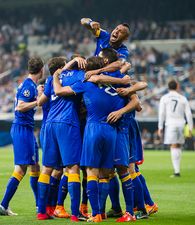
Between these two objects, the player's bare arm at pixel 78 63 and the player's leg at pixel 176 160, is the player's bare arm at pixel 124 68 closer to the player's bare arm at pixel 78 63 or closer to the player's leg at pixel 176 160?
the player's bare arm at pixel 78 63

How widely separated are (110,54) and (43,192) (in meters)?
2.14

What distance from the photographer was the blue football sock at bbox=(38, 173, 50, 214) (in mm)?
10938

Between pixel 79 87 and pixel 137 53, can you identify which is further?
pixel 137 53

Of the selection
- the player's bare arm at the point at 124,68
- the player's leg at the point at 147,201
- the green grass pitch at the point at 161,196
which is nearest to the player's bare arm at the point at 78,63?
the player's bare arm at the point at 124,68

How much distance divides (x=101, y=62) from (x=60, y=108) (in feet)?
2.84

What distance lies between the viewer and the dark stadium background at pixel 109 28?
38.7 meters

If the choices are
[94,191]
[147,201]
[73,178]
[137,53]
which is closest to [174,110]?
[147,201]

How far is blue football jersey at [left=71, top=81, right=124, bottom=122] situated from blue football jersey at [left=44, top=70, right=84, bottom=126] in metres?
0.18

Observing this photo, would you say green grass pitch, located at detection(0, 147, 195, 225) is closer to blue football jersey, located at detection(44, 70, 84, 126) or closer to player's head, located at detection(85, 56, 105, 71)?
blue football jersey, located at detection(44, 70, 84, 126)

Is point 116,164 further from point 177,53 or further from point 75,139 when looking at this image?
point 177,53

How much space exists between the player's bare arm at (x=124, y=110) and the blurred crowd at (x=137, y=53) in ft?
74.0

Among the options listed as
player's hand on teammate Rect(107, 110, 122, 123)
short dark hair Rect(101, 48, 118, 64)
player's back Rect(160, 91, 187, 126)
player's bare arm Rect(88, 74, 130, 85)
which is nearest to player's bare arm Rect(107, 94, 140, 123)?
player's hand on teammate Rect(107, 110, 122, 123)

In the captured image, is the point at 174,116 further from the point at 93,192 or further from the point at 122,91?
the point at 93,192

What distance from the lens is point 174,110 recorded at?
2009 cm
